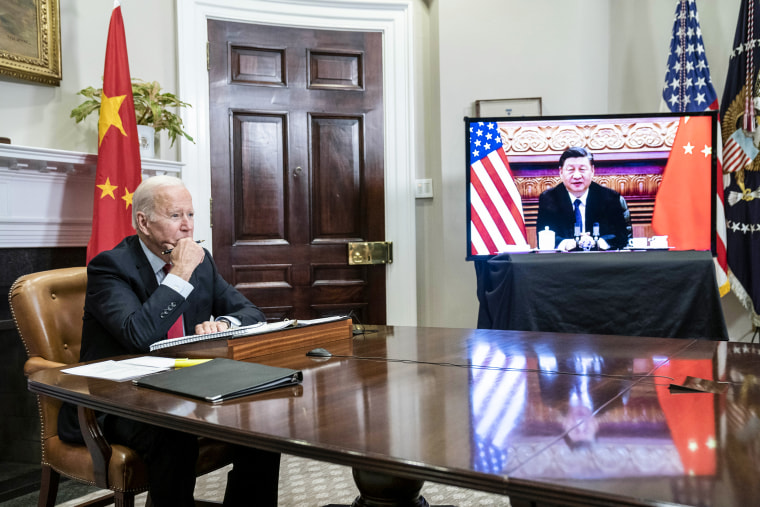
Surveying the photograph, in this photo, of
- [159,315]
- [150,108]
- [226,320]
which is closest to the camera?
[159,315]

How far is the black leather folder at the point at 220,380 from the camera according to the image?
114 cm

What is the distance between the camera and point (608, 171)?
3.36 m

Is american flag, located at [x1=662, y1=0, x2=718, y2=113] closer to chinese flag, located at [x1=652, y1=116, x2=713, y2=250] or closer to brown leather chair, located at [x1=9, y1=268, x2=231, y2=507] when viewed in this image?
chinese flag, located at [x1=652, y1=116, x2=713, y2=250]

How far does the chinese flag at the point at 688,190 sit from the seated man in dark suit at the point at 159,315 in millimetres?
2283

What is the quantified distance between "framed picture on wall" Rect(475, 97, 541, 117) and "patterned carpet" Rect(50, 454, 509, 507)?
88.7 inches

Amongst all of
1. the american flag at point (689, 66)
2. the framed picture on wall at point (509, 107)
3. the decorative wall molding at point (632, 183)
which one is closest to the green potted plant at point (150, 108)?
the framed picture on wall at point (509, 107)

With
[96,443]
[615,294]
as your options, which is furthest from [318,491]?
[615,294]

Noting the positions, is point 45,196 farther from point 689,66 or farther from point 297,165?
point 689,66

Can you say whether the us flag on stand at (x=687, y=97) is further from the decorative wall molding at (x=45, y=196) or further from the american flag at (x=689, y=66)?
the decorative wall molding at (x=45, y=196)

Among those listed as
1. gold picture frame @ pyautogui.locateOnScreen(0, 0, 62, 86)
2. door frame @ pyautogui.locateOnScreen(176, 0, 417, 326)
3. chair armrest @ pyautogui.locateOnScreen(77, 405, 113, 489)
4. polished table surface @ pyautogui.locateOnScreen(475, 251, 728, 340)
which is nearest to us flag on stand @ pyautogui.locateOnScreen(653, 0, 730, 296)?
polished table surface @ pyautogui.locateOnScreen(475, 251, 728, 340)

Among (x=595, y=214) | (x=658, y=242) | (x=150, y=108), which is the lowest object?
(x=658, y=242)

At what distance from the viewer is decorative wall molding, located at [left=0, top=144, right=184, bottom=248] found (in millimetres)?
2666

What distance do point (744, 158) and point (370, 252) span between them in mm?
2147

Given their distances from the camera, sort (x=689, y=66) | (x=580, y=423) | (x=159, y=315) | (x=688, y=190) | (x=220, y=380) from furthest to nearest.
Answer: (x=689, y=66)
(x=688, y=190)
(x=159, y=315)
(x=220, y=380)
(x=580, y=423)
